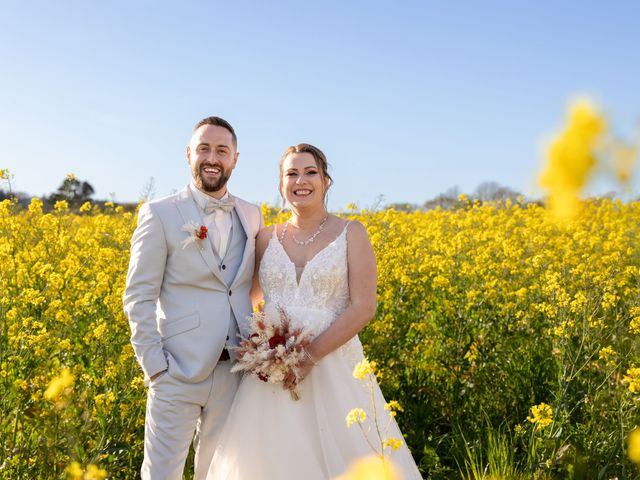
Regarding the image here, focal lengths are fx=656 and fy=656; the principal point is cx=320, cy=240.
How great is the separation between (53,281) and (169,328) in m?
1.16

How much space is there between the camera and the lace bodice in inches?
114

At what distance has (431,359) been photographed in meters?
3.96

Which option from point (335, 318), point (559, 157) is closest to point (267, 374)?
point (335, 318)

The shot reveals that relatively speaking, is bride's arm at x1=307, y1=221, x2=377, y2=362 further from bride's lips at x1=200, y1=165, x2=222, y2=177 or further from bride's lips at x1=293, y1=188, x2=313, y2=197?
bride's lips at x1=200, y1=165, x2=222, y2=177

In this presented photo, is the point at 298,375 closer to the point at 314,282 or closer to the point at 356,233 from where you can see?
the point at 314,282

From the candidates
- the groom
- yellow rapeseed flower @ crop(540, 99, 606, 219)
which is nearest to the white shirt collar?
the groom

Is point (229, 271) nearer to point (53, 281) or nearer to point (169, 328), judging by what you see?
point (169, 328)

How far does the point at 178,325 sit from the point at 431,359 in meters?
1.82

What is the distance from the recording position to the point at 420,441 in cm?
363

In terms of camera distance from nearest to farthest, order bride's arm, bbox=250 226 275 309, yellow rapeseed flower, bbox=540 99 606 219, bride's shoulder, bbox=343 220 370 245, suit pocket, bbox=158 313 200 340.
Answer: yellow rapeseed flower, bbox=540 99 606 219 → suit pocket, bbox=158 313 200 340 → bride's shoulder, bbox=343 220 370 245 → bride's arm, bbox=250 226 275 309

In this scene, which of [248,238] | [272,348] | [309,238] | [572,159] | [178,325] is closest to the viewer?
[572,159]

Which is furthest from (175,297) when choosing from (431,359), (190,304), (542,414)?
(431,359)

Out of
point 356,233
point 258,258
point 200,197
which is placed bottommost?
point 258,258

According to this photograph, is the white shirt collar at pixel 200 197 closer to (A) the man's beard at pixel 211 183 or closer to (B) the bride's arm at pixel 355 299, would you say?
(A) the man's beard at pixel 211 183
